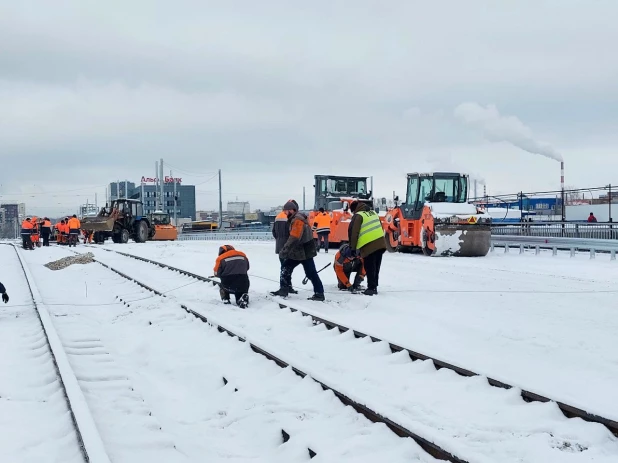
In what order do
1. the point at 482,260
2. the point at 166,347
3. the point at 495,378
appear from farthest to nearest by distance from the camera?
1. the point at 482,260
2. the point at 166,347
3. the point at 495,378

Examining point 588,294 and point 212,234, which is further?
point 212,234

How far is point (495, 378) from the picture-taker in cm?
550

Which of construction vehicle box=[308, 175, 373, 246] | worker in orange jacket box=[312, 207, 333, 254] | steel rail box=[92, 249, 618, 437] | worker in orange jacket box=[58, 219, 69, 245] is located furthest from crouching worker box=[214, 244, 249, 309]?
worker in orange jacket box=[58, 219, 69, 245]

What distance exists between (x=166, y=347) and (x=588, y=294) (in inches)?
287

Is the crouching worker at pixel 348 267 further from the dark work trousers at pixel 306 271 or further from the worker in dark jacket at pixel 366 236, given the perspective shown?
the dark work trousers at pixel 306 271

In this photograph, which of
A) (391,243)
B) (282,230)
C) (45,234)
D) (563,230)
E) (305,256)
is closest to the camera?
(305,256)

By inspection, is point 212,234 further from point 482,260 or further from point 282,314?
point 282,314

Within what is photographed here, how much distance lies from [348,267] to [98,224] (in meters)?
24.4

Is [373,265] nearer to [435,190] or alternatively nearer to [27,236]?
[435,190]

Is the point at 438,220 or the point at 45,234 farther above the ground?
the point at 438,220

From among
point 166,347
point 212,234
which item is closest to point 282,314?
point 166,347

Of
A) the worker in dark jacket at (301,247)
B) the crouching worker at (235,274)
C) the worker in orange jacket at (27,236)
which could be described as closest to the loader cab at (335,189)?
the worker in orange jacket at (27,236)

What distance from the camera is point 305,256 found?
10641 mm

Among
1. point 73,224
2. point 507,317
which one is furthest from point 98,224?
point 507,317
